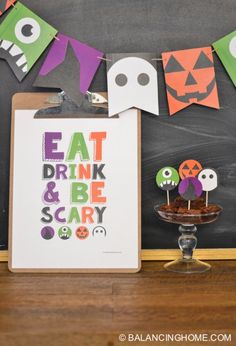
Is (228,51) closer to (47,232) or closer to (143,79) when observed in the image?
(143,79)

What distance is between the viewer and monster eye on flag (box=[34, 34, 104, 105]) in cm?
133

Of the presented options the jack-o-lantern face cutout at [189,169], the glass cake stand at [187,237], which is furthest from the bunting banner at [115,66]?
the glass cake stand at [187,237]

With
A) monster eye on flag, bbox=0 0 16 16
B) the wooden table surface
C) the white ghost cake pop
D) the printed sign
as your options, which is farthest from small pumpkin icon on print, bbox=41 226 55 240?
monster eye on flag, bbox=0 0 16 16

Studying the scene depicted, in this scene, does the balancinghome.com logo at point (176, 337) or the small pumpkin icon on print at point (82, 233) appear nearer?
the balancinghome.com logo at point (176, 337)

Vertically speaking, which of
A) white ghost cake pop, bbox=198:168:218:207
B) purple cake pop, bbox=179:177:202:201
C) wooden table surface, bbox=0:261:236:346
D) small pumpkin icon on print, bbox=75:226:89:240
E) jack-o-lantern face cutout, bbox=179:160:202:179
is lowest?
wooden table surface, bbox=0:261:236:346

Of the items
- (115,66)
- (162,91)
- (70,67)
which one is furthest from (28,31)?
(162,91)

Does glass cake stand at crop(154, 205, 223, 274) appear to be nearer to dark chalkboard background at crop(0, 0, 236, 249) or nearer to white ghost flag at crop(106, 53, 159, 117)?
dark chalkboard background at crop(0, 0, 236, 249)

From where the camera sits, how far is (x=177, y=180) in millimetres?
1342

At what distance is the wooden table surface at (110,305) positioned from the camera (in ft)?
3.02

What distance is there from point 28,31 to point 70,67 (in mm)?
163

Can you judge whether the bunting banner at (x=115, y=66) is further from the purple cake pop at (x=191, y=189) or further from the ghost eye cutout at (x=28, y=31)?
the purple cake pop at (x=191, y=189)

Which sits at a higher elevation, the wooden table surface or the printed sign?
the printed sign

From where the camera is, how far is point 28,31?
4.42ft

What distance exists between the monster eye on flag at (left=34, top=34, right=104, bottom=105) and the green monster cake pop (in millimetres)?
309
